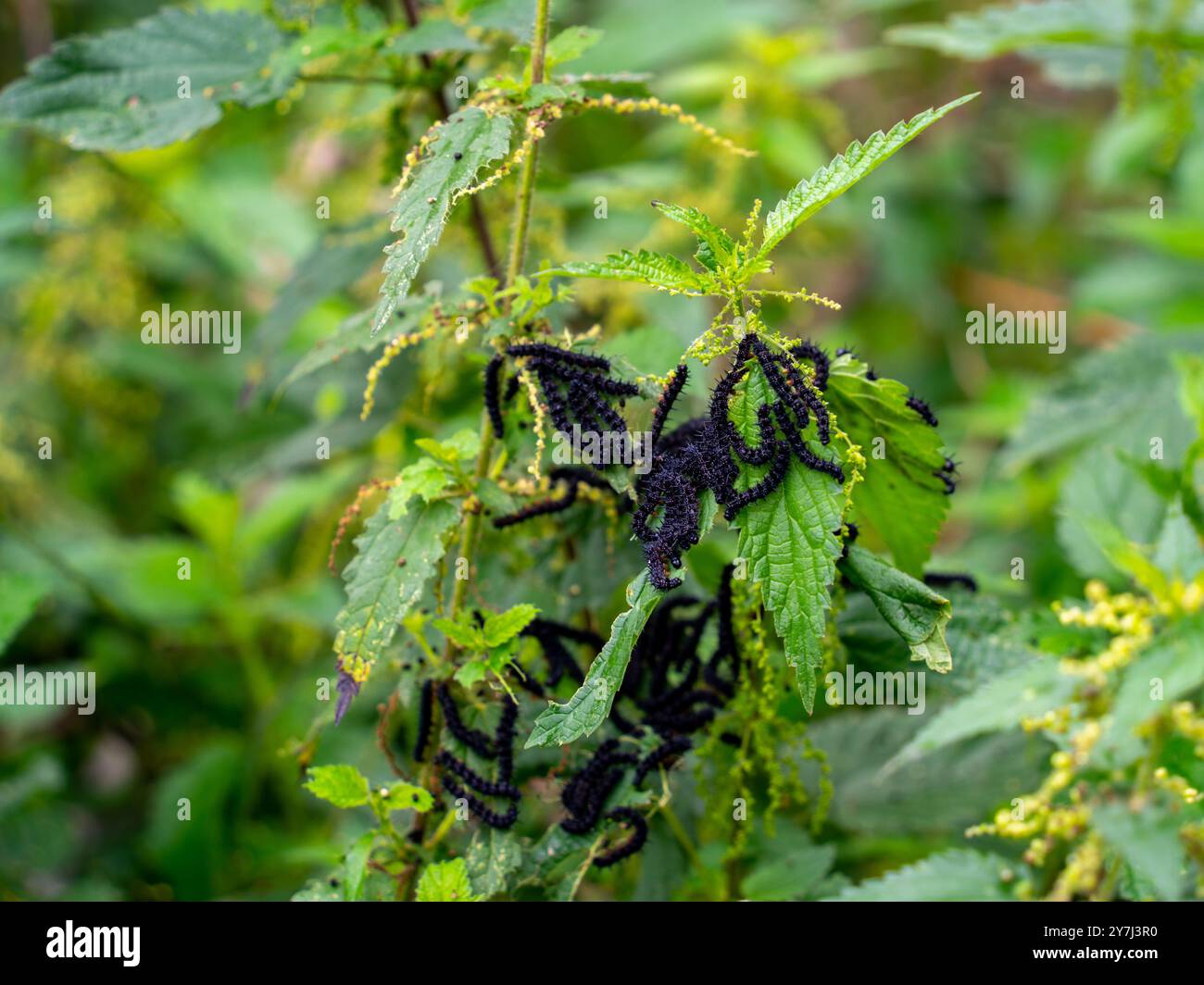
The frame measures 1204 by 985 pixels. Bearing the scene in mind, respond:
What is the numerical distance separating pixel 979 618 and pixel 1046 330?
3.62m

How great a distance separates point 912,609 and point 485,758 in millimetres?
734

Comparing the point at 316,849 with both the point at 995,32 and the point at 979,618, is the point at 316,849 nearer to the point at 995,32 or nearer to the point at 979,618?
the point at 979,618

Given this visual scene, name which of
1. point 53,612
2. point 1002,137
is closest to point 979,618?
point 53,612

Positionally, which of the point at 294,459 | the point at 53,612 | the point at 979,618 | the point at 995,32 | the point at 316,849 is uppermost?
the point at 995,32

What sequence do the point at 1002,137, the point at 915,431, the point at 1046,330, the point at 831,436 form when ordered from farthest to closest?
the point at 1002,137 → the point at 1046,330 → the point at 915,431 → the point at 831,436

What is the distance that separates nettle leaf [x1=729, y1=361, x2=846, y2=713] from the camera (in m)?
1.49

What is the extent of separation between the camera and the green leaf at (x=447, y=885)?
5.66ft

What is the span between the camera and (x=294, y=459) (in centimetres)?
268

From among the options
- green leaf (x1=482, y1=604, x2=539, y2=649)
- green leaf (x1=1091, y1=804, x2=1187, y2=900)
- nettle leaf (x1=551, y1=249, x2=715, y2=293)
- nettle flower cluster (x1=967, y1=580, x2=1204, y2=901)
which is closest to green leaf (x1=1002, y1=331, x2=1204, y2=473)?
nettle flower cluster (x1=967, y1=580, x2=1204, y2=901)

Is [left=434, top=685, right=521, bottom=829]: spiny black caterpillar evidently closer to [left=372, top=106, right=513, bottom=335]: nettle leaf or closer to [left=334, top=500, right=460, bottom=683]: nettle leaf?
[left=334, top=500, right=460, bottom=683]: nettle leaf

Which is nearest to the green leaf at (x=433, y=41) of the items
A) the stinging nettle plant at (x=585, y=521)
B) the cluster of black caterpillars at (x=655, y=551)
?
the stinging nettle plant at (x=585, y=521)

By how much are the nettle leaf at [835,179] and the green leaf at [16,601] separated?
1.81 m

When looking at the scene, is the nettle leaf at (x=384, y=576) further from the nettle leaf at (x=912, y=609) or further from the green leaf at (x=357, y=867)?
the nettle leaf at (x=912, y=609)

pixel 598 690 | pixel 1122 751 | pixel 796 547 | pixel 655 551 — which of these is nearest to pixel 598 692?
pixel 598 690
